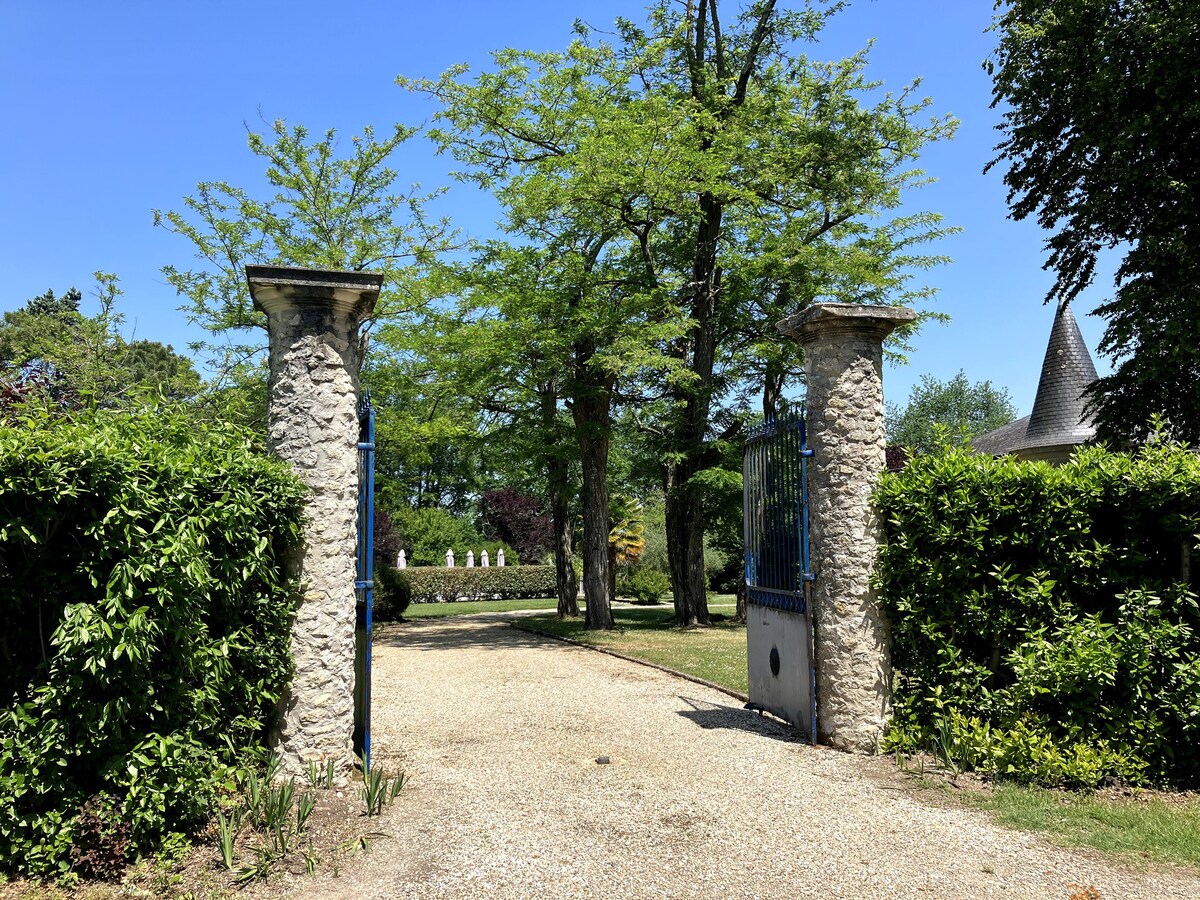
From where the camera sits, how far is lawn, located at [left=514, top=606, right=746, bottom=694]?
11.8m

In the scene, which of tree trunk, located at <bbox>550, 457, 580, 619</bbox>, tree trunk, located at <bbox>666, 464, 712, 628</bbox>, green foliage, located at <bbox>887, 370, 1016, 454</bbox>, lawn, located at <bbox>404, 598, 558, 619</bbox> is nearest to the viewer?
tree trunk, located at <bbox>666, 464, 712, 628</bbox>

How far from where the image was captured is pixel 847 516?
23.2 ft

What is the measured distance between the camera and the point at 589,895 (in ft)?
14.0

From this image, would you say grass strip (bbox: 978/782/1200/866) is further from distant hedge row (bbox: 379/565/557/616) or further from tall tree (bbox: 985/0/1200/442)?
distant hedge row (bbox: 379/565/557/616)

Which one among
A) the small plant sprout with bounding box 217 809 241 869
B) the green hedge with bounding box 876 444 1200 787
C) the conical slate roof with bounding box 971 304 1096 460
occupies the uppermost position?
the conical slate roof with bounding box 971 304 1096 460

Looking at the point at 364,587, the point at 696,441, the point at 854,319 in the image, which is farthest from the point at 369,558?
the point at 696,441

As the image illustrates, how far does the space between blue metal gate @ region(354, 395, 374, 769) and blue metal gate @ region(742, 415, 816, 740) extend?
3.73 m

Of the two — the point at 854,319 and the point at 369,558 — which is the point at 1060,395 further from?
the point at 369,558

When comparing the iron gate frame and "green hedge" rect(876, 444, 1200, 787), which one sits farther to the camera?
the iron gate frame

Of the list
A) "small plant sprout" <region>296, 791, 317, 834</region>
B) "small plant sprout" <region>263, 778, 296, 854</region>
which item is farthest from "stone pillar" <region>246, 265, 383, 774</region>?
"small plant sprout" <region>263, 778, 296, 854</region>

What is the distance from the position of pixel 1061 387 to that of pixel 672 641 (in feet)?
64.0

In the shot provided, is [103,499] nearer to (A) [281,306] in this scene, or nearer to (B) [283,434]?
(B) [283,434]

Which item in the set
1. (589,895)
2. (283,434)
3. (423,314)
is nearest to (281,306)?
(283,434)

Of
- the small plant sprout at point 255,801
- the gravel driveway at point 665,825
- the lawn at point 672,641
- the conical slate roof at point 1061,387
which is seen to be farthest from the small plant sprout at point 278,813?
the conical slate roof at point 1061,387
